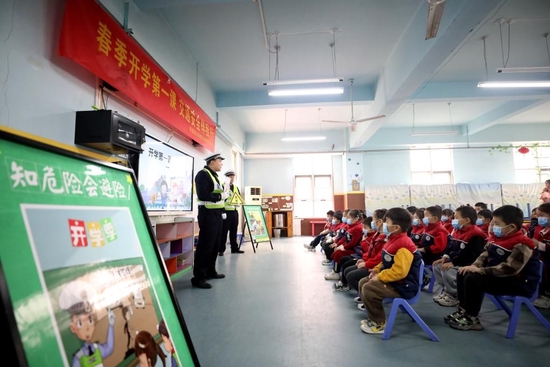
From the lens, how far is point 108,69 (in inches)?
88.1

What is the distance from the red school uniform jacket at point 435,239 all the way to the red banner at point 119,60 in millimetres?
3421

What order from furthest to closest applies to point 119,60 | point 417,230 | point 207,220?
point 417,230
point 207,220
point 119,60

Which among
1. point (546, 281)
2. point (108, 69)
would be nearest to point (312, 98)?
point (108, 69)

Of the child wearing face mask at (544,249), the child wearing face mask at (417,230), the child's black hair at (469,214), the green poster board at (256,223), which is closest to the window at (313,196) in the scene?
the green poster board at (256,223)

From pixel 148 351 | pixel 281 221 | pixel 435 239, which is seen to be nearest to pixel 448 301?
pixel 435 239

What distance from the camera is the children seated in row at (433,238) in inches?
107

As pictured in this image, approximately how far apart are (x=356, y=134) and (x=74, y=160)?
775 centimetres

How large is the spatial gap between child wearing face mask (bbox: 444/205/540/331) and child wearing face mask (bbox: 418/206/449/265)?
2.51 feet

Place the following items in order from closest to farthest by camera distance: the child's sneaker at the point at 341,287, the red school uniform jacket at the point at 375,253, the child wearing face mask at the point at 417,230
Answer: the red school uniform jacket at the point at 375,253, the child's sneaker at the point at 341,287, the child wearing face mask at the point at 417,230

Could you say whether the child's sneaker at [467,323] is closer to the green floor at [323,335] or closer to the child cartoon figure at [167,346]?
the green floor at [323,335]

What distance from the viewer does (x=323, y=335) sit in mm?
1716

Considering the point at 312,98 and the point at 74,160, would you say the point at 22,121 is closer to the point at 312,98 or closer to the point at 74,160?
the point at 74,160

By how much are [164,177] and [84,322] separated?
2.95 meters

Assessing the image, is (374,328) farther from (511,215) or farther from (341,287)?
(511,215)
